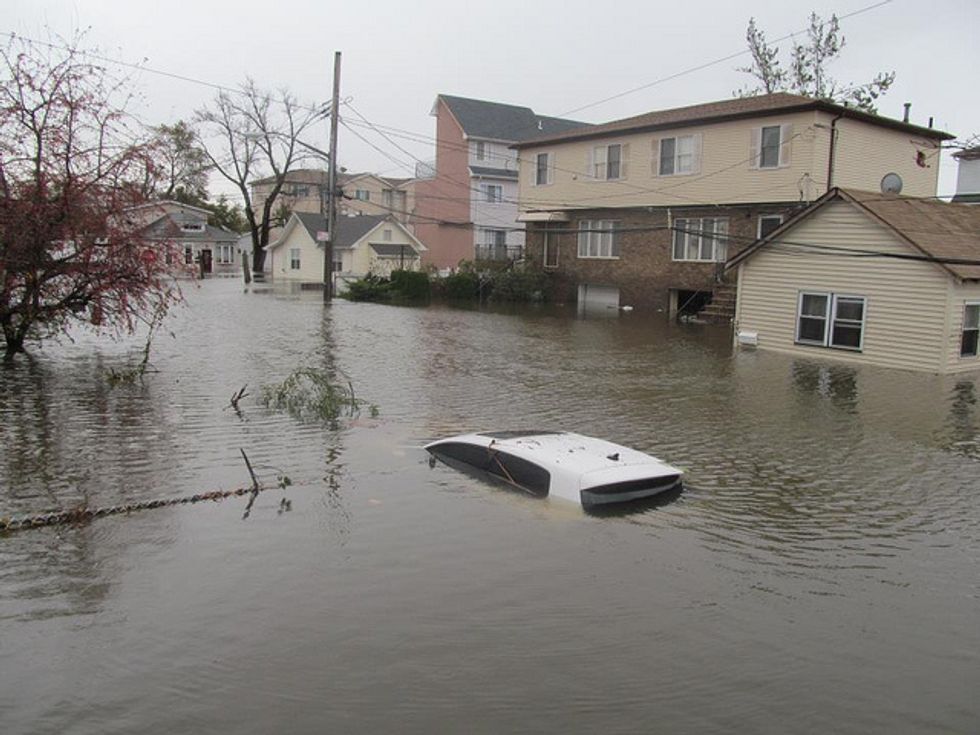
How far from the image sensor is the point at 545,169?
45688 mm

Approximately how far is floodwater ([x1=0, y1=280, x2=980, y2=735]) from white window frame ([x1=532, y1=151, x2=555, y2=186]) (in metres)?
29.6

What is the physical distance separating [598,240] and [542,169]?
4845 mm

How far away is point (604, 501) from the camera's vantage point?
1057 cm

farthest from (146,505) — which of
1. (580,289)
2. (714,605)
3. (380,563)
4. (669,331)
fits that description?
(580,289)

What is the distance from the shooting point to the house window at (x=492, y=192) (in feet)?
198

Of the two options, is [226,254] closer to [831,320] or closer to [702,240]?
[702,240]

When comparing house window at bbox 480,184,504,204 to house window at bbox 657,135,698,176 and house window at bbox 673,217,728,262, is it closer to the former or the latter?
house window at bbox 657,135,698,176

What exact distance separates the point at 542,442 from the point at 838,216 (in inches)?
640

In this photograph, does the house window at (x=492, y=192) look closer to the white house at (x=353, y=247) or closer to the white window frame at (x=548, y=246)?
the white house at (x=353, y=247)

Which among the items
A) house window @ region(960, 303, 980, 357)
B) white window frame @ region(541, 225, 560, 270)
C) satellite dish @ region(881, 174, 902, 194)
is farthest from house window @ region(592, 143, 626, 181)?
house window @ region(960, 303, 980, 357)

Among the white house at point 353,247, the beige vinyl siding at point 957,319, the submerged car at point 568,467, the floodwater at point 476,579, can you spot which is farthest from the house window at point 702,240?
the white house at point 353,247

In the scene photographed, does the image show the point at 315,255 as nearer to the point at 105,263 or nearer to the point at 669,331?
the point at 669,331

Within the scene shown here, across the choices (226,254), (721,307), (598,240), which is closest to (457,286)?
(598,240)

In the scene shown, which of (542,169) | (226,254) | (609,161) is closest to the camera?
(609,161)
